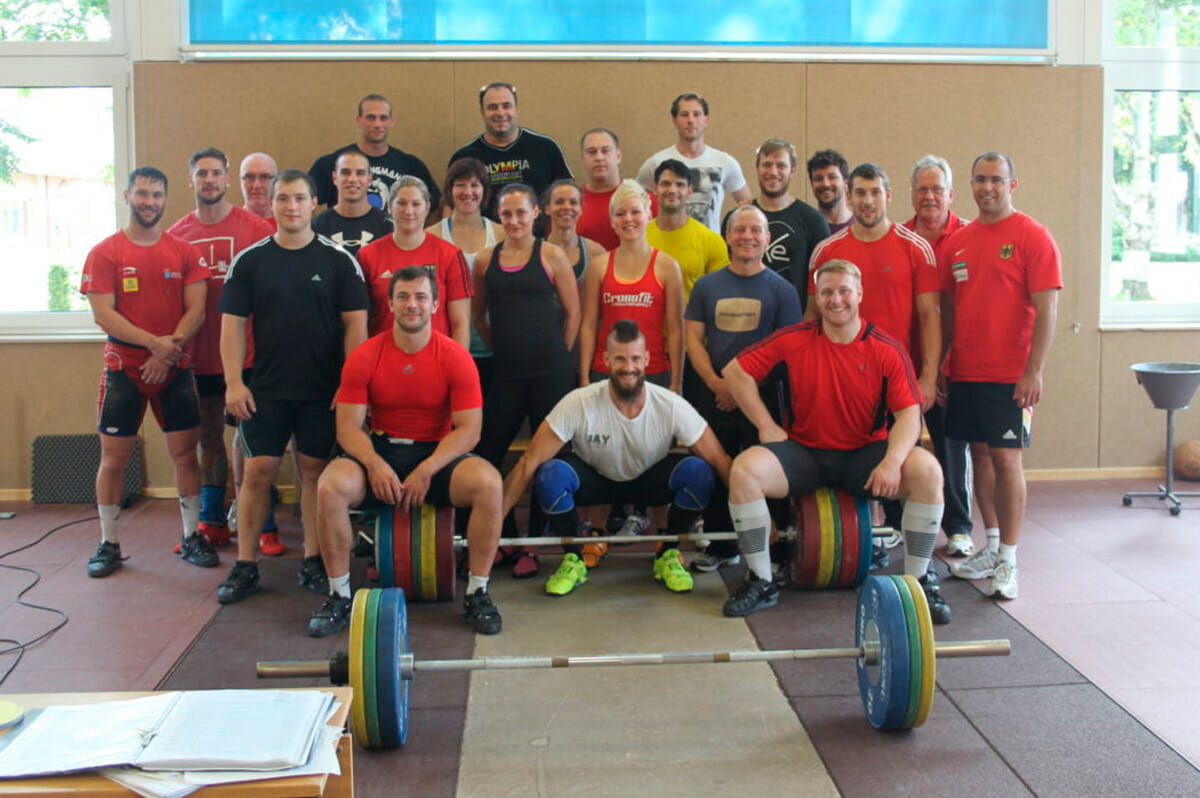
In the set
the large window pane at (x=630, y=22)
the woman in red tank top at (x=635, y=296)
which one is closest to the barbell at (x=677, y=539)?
the woman in red tank top at (x=635, y=296)

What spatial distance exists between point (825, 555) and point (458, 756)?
1562 mm

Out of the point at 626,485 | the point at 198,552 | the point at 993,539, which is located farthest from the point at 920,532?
the point at 198,552

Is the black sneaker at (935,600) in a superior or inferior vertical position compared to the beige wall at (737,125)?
inferior

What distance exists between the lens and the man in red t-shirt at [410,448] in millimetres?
3400

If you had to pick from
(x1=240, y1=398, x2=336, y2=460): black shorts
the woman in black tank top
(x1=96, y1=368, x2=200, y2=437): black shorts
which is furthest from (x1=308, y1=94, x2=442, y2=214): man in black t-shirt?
(x1=240, y1=398, x2=336, y2=460): black shorts

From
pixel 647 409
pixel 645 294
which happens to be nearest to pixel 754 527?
pixel 647 409

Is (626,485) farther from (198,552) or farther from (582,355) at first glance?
(198,552)

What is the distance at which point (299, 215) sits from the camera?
3.62 meters

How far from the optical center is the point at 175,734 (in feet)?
5.58

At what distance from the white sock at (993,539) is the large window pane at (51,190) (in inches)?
173

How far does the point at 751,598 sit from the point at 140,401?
2472 mm

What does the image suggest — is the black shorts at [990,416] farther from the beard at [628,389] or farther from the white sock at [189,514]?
the white sock at [189,514]

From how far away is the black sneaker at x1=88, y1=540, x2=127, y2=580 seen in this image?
13.2 ft

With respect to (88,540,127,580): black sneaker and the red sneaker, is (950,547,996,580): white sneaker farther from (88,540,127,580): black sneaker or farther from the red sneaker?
(88,540,127,580): black sneaker
